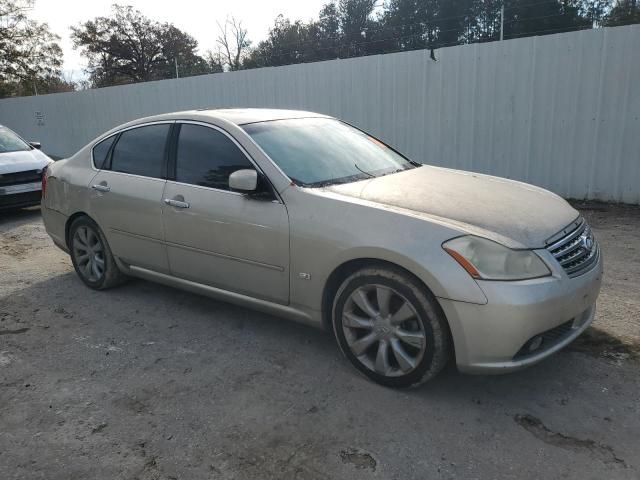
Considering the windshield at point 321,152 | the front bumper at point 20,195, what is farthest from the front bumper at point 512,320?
Result: the front bumper at point 20,195

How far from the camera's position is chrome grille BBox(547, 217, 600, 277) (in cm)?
300

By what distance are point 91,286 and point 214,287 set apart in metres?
1.77

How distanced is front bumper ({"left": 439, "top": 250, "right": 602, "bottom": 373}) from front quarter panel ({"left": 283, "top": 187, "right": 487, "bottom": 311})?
0.08m

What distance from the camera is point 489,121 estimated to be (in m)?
8.66

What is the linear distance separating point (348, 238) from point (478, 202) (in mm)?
855

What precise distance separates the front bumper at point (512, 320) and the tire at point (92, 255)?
330cm

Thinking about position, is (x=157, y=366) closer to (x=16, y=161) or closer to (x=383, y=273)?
(x=383, y=273)

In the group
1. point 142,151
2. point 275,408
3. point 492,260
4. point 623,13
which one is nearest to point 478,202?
point 492,260

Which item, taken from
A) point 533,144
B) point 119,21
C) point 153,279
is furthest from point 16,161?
point 119,21

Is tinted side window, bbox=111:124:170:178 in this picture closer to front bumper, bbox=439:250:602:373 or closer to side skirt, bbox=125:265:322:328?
side skirt, bbox=125:265:322:328

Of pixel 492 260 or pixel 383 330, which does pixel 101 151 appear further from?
pixel 492 260

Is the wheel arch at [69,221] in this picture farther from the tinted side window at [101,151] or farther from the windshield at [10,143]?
the windshield at [10,143]

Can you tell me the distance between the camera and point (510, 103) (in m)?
→ 8.39

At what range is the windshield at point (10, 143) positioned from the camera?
929 cm
